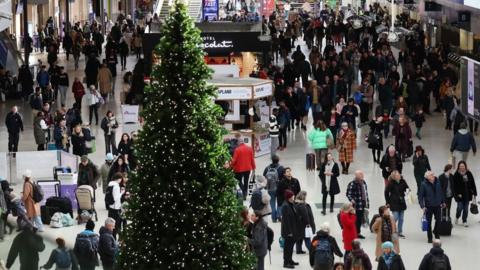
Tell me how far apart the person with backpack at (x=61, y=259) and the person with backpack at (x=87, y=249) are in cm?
79

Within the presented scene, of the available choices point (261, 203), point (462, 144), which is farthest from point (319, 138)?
point (261, 203)

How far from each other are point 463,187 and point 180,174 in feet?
38.2

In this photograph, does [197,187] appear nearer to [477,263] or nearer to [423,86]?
[477,263]

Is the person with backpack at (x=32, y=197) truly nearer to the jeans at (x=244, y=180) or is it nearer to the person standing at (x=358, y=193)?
the jeans at (x=244, y=180)

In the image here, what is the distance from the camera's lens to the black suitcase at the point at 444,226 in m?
24.4

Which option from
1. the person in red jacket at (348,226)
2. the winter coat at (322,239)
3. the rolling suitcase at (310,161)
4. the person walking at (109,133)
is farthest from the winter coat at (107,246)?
the person walking at (109,133)

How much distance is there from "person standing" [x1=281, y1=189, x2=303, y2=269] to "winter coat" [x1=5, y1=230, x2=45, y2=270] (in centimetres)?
676

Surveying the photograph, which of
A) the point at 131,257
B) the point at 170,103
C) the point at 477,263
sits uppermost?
the point at 170,103

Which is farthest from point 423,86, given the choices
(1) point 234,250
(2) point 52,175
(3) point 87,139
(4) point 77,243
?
(1) point 234,250

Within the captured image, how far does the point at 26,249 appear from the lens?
49.4 feet

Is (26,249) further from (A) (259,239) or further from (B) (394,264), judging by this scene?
(A) (259,239)

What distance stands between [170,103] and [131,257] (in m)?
1.51

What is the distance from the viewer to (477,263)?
22.7 m

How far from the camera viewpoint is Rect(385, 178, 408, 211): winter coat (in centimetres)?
2394
